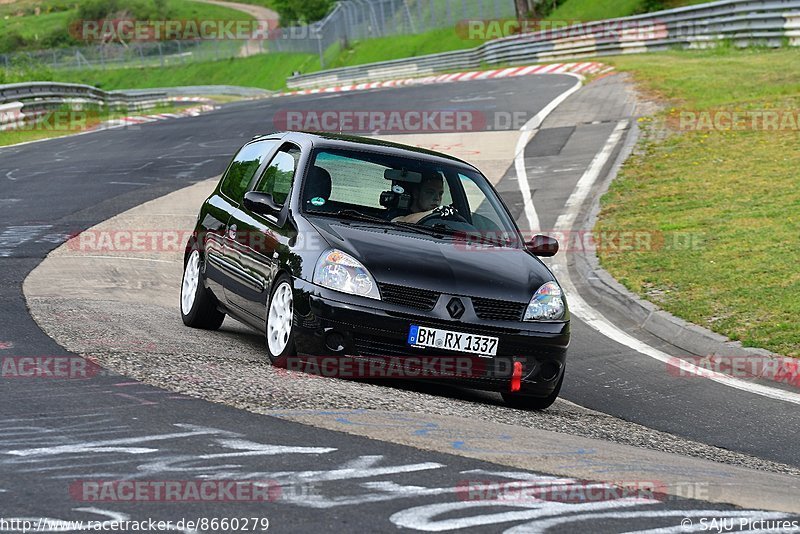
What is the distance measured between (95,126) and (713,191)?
23.8 m

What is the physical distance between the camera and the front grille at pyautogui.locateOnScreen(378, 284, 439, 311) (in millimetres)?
7762

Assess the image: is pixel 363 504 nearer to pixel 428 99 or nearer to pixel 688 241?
pixel 688 241

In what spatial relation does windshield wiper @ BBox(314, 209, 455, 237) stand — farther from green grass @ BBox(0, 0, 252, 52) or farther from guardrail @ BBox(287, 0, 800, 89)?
green grass @ BBox(0, 0, 252, 52)

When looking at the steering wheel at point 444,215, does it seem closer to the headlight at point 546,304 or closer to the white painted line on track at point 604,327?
the headlight at point 546,304

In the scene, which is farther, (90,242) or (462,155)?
(462,155)

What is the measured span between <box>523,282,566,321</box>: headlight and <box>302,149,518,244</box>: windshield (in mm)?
804

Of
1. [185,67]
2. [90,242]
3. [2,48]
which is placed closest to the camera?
[90,242]

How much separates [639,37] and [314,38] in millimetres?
41871

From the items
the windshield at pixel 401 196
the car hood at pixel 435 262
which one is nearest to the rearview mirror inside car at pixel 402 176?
the windshield at pixel 401 196

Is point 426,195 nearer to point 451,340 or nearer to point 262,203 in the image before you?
point 262,203

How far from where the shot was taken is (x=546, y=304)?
8.20 metres

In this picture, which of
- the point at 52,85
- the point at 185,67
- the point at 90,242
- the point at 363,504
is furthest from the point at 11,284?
the point at 185,67

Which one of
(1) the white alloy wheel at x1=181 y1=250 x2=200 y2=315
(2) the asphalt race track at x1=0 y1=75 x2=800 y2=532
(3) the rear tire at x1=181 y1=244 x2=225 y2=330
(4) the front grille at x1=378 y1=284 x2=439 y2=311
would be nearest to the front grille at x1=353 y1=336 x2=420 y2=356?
(4) the front grille at x1=378 y1=284 x2=439 y2=311

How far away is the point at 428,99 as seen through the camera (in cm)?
3409
